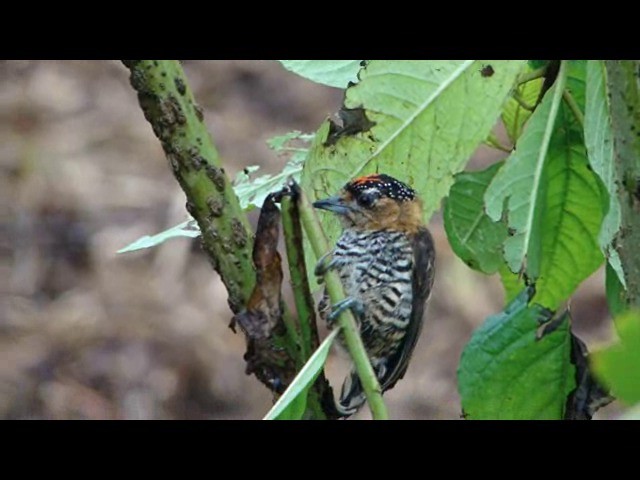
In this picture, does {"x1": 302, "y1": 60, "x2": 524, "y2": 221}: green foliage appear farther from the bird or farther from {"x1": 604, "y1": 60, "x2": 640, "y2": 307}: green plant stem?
the bird

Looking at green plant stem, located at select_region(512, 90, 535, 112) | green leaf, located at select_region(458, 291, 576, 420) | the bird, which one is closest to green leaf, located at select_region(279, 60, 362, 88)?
green plant stem, located at select_region(512, 90, 535, 112)

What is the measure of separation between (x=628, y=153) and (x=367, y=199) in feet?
3.55

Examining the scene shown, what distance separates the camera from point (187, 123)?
1202 mm

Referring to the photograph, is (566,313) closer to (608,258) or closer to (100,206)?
(608,258)

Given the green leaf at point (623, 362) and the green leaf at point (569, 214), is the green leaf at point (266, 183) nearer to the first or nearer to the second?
the green leaf at point (569, 214)

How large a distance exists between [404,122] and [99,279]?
4456 millimetres

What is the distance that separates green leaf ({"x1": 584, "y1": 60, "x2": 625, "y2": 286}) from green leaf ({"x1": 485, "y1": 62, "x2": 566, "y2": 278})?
5 centimetres

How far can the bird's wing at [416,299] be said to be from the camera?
80.4 inches

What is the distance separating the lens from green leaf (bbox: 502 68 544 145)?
1.56 m

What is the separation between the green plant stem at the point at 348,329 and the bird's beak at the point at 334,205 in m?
0.34

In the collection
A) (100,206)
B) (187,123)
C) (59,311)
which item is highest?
(187,123)

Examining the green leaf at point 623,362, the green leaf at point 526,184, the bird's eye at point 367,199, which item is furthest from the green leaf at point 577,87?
the green leaf at point 623,362
